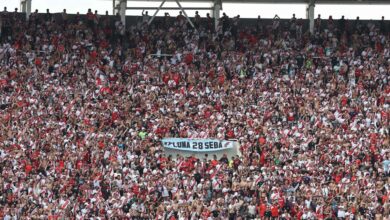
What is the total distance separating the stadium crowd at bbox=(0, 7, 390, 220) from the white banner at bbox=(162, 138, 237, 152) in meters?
0.30

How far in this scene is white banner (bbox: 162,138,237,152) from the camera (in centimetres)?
4844

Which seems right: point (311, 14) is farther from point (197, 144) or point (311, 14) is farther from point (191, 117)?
point (197, 144)

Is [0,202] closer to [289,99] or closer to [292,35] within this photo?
[289,99]

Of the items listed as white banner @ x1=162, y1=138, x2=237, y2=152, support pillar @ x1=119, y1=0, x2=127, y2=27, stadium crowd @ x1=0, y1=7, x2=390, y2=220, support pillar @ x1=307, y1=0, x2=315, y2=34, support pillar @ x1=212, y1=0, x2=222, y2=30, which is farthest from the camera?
support pillar @ x1=307, y1=0, x2=315, y2=34

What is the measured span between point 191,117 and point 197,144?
4.46ft

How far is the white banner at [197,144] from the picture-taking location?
48.4 metres

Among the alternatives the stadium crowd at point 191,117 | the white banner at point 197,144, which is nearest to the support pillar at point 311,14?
the stadium crowd at point 191,117

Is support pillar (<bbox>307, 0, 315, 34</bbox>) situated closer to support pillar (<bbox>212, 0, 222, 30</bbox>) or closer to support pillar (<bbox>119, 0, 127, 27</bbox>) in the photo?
support pillar (<bbox>212, 0, 222, 30</bbox>)

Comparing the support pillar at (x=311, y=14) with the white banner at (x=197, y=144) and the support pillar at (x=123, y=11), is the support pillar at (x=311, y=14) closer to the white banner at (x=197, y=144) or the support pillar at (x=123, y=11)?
the support pillar at (x=123, y=11)

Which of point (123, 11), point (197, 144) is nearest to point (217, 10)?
point (123, 11)

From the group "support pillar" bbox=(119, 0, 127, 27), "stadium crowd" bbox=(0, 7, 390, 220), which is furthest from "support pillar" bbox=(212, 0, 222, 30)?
"support pillar" bbox=(119, 0, 127, 27)

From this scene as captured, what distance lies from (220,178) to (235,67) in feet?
27.6

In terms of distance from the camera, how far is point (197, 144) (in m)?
48.6

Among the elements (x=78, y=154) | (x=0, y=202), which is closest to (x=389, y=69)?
(x=78, y=154)
